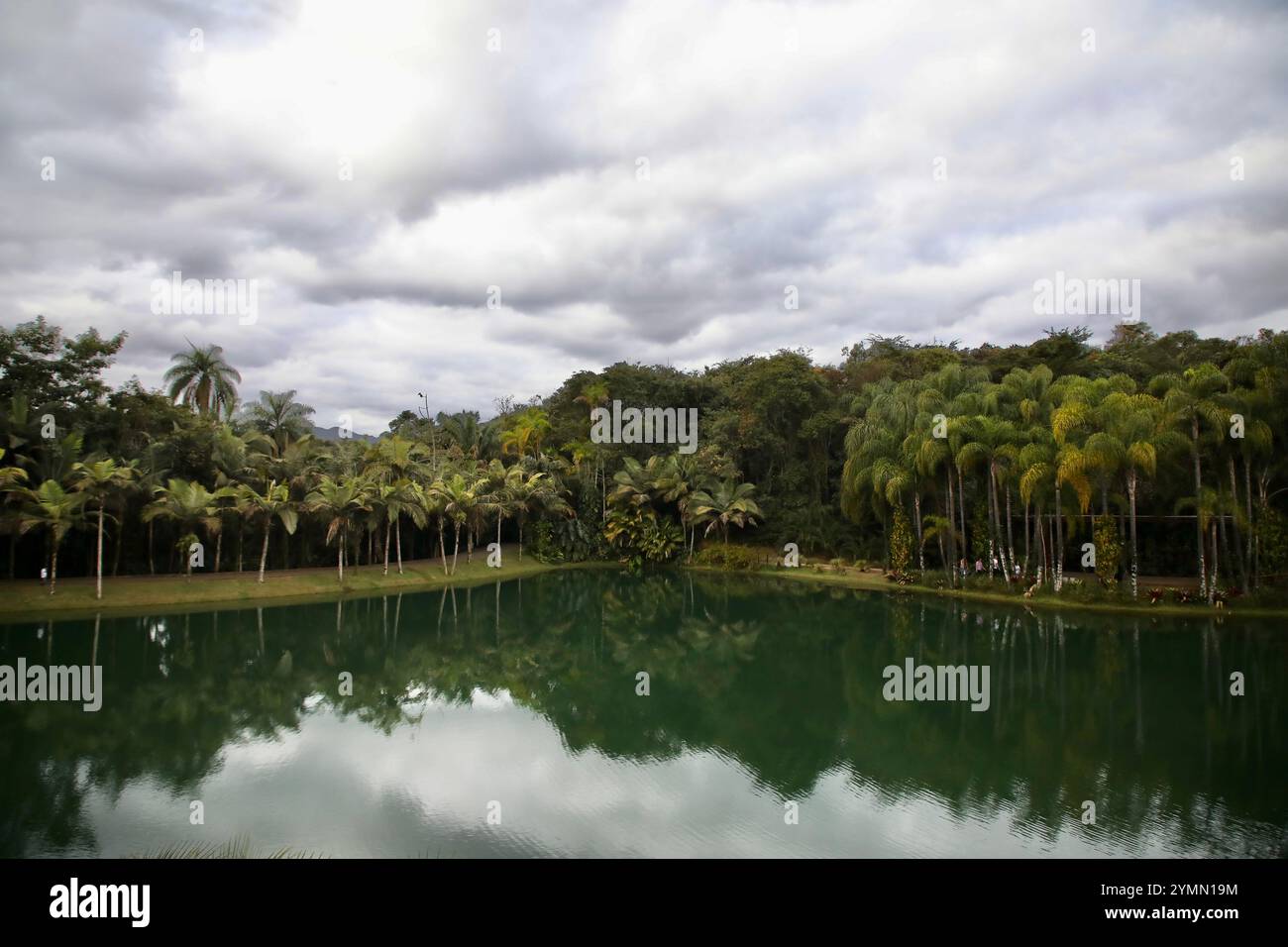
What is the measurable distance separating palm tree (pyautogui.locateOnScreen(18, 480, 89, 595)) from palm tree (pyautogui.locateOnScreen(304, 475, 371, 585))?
6875mm

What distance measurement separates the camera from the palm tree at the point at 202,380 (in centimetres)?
3562

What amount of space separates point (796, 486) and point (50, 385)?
30.3m

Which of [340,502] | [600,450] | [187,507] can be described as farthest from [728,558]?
[187,507]

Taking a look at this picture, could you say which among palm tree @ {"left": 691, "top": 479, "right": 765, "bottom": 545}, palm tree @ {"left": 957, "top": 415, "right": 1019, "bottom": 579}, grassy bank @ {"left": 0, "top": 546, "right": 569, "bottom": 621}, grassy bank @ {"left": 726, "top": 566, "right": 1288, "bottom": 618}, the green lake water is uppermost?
palm tree @ {"left": 957, "top": 415, "right": 1019, "bottom": 579}

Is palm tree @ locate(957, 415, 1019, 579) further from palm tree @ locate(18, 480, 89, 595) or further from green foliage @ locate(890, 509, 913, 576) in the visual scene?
palm tree @ locate(18, 480, 89, 595)

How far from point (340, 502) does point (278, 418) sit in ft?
35.4

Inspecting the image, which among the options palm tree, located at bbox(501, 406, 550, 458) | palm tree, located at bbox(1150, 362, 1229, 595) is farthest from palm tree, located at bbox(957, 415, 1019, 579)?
palm tree, located at bbox(501, 406, 550, 458)

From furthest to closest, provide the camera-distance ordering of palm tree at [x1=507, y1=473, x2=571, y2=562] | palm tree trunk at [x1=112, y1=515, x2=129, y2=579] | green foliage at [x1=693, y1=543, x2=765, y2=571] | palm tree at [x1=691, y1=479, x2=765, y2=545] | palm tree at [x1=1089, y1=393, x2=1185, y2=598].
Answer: palm tree at [x1=691, y1=479, x2=765, y2=545] < palm tree at [x1=507, y1=473, x2=571, y2=562] < green foliage at [x1=693, y1=543, x2=765, y2=571] < palm tree trunk at [x1=112, y1=515, x2=129, y2=579] < palm tree at [x1=1089, y1=393, x2=1185, y2=598]

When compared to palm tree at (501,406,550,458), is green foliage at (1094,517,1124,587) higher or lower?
lower

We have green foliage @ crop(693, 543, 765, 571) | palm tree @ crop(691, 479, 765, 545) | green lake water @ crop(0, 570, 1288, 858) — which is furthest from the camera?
palm tree @ crop(691, 479, 765, 545)

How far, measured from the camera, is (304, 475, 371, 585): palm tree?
26969 mm

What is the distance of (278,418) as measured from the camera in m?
35.1

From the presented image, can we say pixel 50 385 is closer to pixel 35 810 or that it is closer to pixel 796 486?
pixel 35 810
